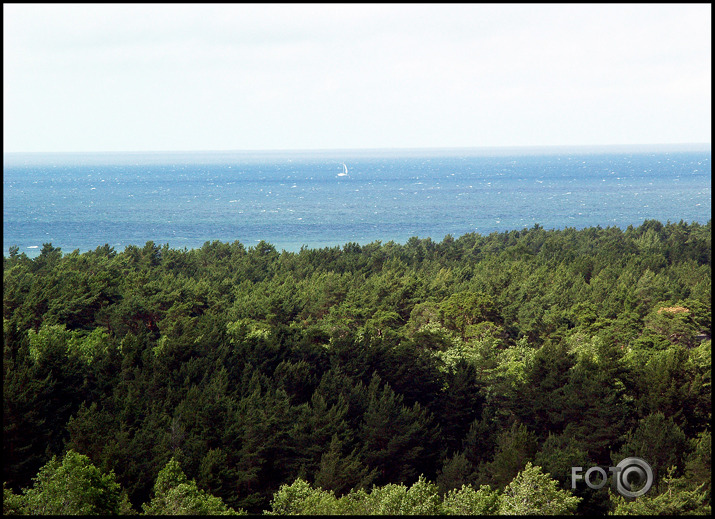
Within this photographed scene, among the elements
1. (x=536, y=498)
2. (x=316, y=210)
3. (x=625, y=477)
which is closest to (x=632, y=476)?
(x=625, y=477)

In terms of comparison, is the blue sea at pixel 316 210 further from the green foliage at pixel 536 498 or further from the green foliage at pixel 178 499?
the green foliage at pixel 536 498

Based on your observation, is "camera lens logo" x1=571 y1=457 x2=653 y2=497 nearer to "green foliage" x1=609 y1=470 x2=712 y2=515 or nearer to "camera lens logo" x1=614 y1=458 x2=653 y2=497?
"camera lens logo" x1=614 y1=458 x2=653 y2=497

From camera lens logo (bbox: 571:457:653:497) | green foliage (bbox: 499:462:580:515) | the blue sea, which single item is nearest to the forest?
green foliage (bbox: 499:462:580:515)

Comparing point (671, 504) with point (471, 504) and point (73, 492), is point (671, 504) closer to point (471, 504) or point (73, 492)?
point (471, 504)

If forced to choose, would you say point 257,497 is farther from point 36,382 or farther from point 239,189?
point 239,189

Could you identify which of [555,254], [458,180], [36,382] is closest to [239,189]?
[458,180]

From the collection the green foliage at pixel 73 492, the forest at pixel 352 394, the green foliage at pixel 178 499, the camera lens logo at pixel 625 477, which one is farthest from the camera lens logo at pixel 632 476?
the green foliage at pixel 73 492
